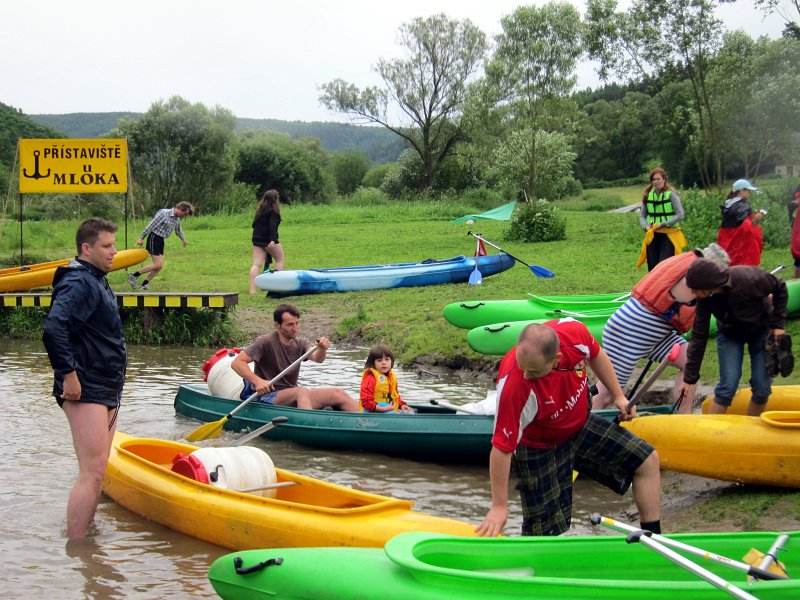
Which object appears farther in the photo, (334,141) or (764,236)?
(334,141)

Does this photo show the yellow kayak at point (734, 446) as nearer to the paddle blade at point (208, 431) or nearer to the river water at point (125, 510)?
the river water at point (125, 510)

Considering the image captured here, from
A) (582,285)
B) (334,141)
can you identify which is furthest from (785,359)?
(334,141)

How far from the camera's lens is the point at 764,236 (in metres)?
15.5

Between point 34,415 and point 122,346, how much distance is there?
414 cm

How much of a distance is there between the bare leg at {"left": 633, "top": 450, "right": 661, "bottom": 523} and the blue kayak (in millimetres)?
11051

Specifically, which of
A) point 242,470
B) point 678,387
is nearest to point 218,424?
point 242,470

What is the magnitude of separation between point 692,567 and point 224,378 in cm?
593

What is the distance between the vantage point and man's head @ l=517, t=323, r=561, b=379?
4.07m

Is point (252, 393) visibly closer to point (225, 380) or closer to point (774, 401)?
point (225, 380)

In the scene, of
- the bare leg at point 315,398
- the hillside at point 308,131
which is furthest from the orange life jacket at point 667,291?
the hillside at point 308,131

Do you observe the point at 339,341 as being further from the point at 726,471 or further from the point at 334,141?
the point at 334,141

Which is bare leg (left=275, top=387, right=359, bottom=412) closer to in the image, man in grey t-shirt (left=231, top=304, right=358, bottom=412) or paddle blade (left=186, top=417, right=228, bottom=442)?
man in grey t-shirt (left=231, top=304, right=358, bottom=412)

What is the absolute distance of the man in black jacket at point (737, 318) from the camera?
6004 millimetres

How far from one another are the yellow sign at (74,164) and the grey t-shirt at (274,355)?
9.87m
